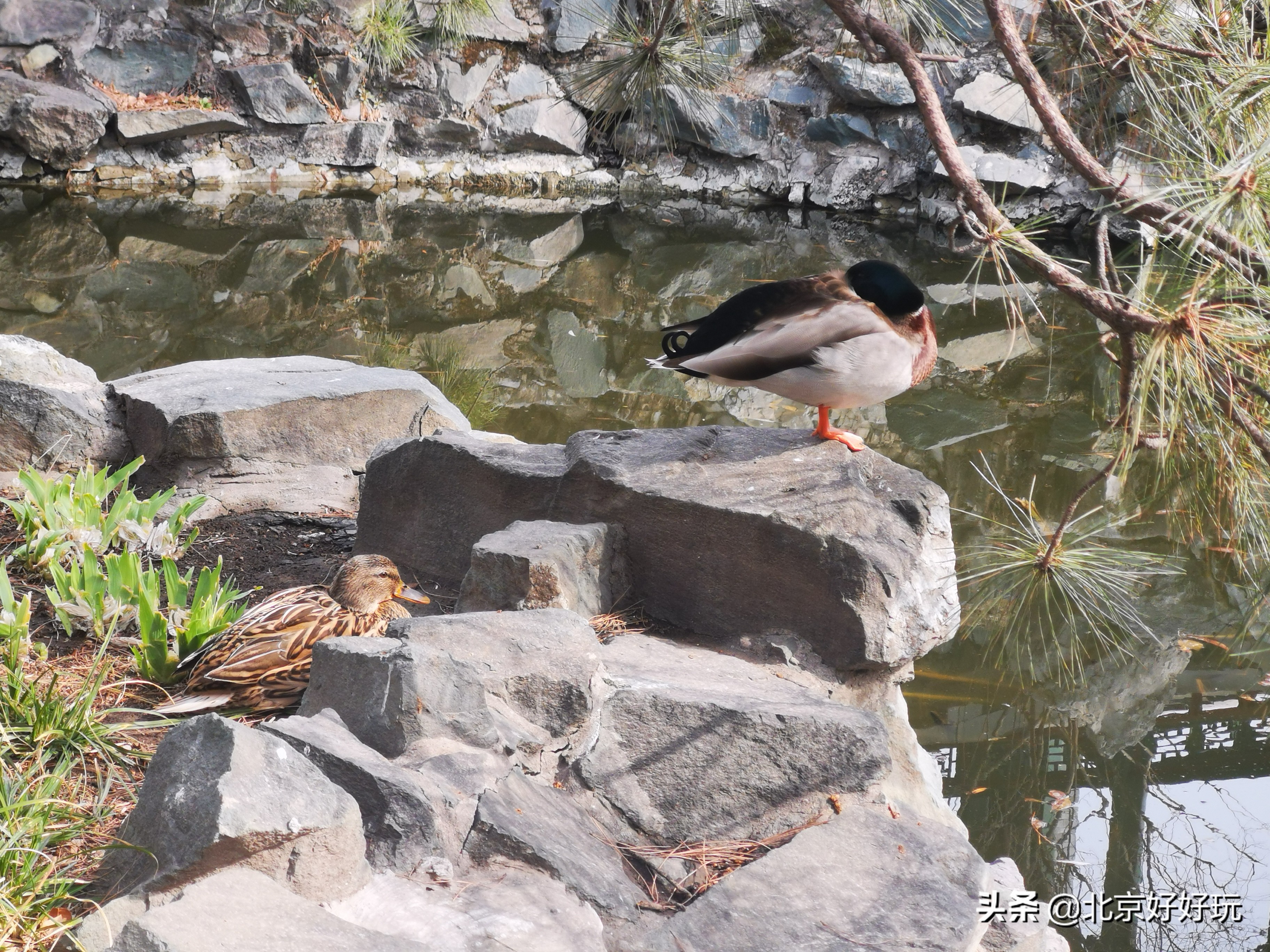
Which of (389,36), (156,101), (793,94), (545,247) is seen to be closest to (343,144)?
(389,36)

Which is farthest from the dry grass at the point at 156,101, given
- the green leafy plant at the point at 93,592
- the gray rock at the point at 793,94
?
the green leafy plant at the point at 93,592

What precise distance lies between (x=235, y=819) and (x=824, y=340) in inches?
54.8

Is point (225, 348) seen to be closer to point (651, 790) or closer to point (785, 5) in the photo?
point (651, 790)

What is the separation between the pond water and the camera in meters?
2.81

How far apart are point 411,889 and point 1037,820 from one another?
185 cm

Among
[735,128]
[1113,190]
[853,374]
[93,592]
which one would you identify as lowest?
[93,592]

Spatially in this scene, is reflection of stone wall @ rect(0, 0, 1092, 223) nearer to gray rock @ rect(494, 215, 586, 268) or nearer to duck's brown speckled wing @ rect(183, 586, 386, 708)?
gray rock @ rect(494, 215, 586, 268)

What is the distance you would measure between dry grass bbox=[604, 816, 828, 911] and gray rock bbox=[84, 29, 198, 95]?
10.6 metres

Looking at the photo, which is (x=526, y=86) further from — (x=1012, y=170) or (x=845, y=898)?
(x=845, y=898)

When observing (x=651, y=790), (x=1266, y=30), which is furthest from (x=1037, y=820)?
(x=1266, y=30)

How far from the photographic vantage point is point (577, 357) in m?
6.00

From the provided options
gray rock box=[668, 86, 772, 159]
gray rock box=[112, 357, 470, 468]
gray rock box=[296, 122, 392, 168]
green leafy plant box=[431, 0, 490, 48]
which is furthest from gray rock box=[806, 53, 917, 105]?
gray rock box=[112, 357, 470, 468]

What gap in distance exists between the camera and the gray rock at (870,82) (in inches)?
416

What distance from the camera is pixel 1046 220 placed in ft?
5.88
